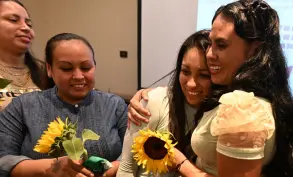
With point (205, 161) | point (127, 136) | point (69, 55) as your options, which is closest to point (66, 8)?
point (69, 55)

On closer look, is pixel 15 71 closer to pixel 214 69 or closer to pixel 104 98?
pixel 104 98

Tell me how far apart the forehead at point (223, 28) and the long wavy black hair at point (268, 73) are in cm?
1

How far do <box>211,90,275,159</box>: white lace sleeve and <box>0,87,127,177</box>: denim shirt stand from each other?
2.27 feet

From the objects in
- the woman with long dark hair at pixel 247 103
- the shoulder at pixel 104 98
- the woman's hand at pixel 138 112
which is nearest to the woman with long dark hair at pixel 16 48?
the shoulder at pixel 104 98

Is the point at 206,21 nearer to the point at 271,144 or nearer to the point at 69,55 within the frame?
the point at 69,55

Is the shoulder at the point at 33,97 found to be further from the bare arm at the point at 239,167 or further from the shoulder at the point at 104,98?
the bare arm at the point at 239,167

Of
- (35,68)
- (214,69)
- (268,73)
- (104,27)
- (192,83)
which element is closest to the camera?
(268,73)

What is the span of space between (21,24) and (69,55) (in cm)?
72

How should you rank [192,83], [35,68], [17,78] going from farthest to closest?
1. [35,68]
2. [17,78]
3. [192,83]

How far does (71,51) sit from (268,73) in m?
0.86

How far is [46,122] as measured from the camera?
4.78 feet

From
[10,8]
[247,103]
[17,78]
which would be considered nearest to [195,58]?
[247,103]

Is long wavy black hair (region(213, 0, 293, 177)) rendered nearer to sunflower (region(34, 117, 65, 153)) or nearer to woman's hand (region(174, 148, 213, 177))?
woman's hand (region(174, 148, 213, 177))

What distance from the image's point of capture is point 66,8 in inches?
157
